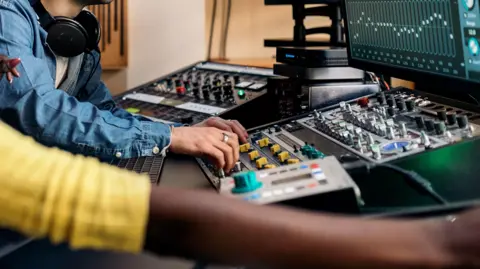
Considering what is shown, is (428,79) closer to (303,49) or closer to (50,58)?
(303,49)

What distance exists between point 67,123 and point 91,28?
560 mm

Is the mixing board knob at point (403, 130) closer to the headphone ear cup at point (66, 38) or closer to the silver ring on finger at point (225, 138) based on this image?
the silver ring on finger at point (225, 138)

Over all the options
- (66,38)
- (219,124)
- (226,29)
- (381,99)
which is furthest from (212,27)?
(381,99)

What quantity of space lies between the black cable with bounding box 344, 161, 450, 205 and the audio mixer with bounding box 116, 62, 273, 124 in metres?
0.85

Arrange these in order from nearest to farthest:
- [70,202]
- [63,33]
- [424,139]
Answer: [70,202] < [424,139] < [63,33]

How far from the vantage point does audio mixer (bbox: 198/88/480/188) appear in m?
1.09

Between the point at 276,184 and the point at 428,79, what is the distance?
56 centimetres

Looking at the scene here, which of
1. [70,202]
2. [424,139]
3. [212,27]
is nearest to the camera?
[70,202]

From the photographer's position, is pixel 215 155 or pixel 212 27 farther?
pixel 212 27

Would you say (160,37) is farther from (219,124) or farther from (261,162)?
(261,162)

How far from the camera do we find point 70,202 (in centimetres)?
56

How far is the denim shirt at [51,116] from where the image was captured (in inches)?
48.4

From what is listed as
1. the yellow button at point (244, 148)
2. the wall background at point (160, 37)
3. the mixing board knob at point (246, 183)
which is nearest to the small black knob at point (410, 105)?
the yellow button at point (244, 148)

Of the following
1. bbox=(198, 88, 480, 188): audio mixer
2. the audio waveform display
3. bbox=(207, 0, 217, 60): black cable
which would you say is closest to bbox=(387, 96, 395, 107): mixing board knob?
bbox=(198, 88, 480, 188): audio mixer
